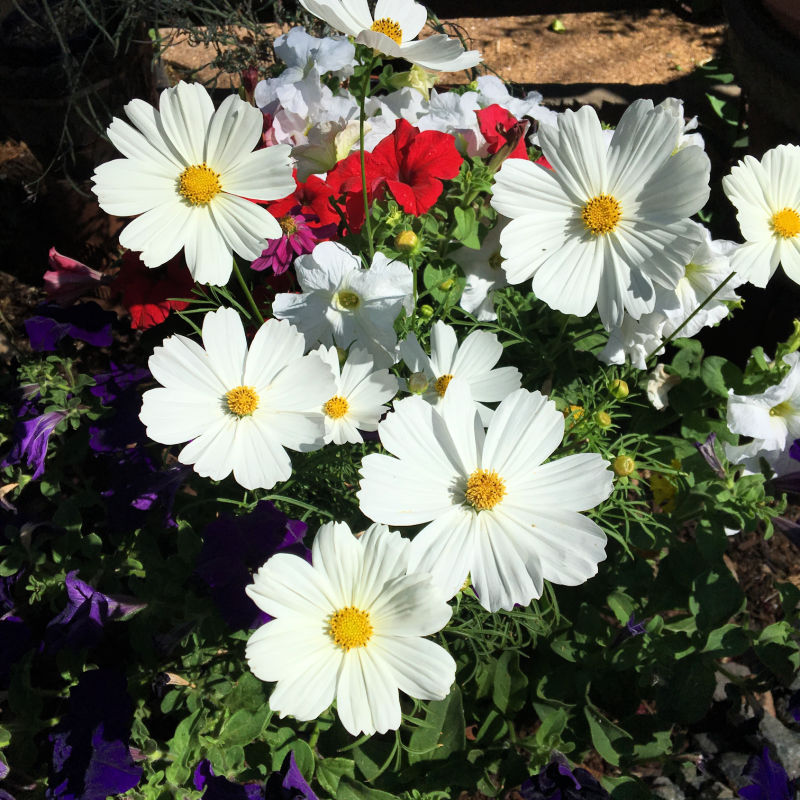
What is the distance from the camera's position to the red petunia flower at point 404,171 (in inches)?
34.4

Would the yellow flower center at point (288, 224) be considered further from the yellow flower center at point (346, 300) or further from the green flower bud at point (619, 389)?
the green flower bud at point (619, 389)

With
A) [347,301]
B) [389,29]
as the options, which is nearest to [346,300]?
[347,301]

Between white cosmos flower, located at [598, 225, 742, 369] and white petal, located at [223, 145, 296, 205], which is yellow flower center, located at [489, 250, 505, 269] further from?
white petal, located at [223, 145, 296, 205]

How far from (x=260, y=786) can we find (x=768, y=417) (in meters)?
0.72

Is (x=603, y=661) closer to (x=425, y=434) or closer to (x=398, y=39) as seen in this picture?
(x=425, y=434)

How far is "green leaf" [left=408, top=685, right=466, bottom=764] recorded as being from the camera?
0.91 meters

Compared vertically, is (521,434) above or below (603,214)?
below

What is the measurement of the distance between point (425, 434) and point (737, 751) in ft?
2.62

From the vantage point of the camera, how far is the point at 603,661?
3.39 ft

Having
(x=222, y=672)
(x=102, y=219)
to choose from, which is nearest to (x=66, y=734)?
(x=222, y=672)

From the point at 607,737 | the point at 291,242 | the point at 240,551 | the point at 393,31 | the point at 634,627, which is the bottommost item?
the point at 607,737

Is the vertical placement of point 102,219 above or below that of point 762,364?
below

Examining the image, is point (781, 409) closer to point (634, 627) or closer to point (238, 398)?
point (634, 627)

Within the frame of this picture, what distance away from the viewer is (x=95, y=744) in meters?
0.84
